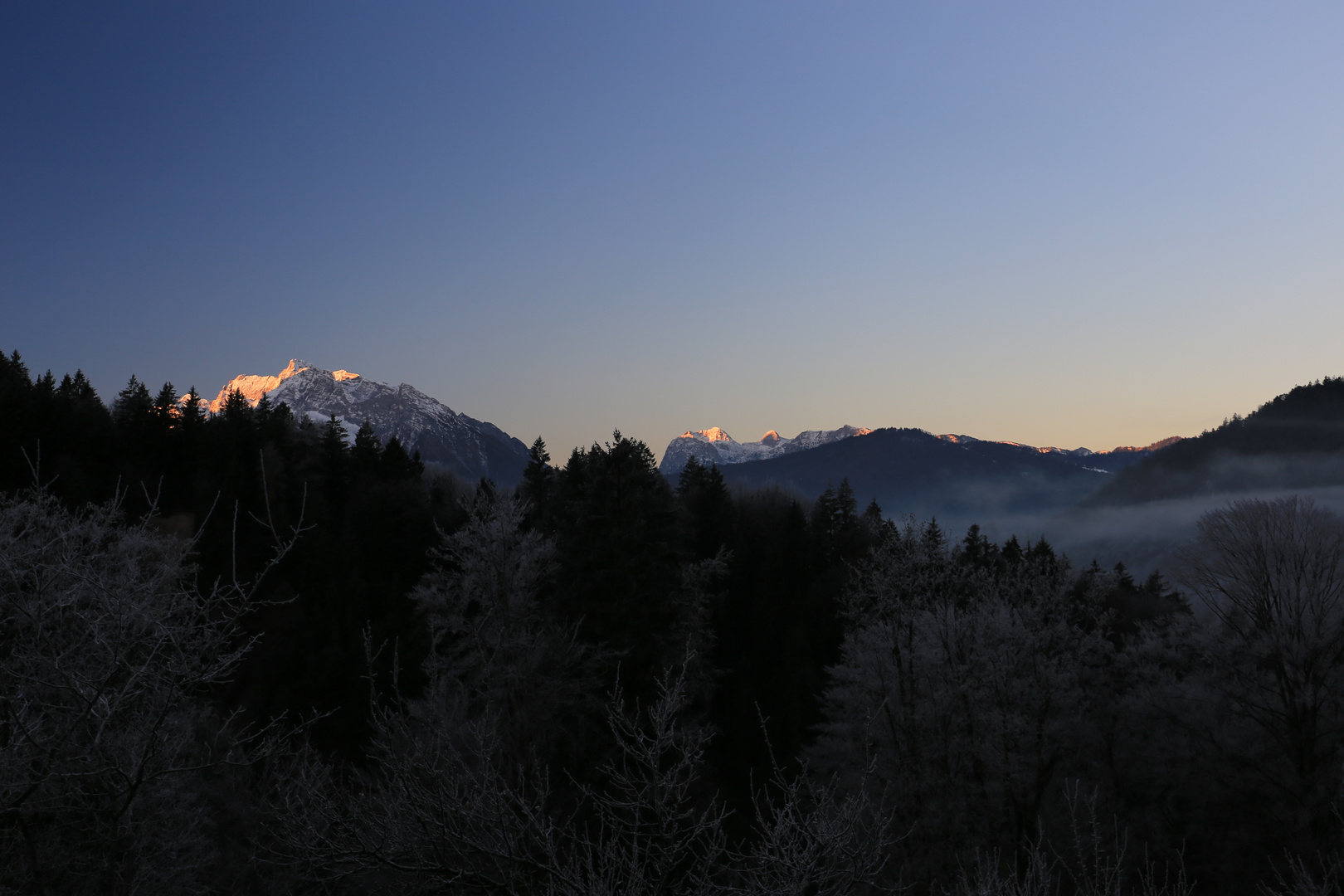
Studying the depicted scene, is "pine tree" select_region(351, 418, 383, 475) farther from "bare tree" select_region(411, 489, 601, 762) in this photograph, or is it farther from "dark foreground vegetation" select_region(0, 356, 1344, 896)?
"bare tree" select_region(411, 489, 601, 762)

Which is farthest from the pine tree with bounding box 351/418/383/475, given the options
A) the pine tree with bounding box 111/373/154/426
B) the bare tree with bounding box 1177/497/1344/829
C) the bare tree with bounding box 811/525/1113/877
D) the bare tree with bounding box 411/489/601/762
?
the bare tree with bounding box 1177/497/1344/829

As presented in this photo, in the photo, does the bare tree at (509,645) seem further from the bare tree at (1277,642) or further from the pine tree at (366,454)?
the pine tree at (366,454)

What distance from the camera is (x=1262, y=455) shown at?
482 feet

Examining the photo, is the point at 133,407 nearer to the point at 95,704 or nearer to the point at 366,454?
the point at 366,454

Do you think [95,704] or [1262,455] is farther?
[1262,455]

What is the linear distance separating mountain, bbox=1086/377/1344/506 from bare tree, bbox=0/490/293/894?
164 m

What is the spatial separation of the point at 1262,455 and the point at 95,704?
185 meters

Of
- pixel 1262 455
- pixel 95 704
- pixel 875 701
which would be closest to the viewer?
pixel 95 704

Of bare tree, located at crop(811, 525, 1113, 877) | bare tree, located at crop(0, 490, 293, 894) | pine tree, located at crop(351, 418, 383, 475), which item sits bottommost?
bare tree, located at crop(811, 525, 1113, 877)

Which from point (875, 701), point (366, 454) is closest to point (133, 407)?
point (366, 454)

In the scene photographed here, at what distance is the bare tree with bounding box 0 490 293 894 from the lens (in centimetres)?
488

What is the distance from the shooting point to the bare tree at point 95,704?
4879 mm

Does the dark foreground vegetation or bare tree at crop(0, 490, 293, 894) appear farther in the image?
the dark foreground vegetation

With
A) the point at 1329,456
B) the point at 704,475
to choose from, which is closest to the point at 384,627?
the point at 704,475
